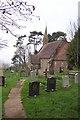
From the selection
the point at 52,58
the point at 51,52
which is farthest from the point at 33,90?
the point at 51,52

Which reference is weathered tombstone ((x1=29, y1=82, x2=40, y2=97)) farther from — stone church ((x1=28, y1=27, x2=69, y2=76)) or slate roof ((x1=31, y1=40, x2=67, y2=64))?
slate roof ((x1=31, y1=40, x2=67, y2=64))

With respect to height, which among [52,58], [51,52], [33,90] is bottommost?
[33,90]

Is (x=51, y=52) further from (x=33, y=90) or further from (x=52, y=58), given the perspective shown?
(x=33, y=90)

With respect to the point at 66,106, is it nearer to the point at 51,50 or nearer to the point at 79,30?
the point at 79,30

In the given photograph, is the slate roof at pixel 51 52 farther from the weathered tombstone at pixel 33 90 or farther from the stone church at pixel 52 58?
the weathered tombstone at pixel 33 90

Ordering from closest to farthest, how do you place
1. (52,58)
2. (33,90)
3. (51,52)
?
(33,90), (52,58), (51,52)

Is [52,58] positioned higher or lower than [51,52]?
lower

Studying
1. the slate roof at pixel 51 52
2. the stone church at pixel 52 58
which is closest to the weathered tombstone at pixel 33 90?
the stone church at pixel 52 58

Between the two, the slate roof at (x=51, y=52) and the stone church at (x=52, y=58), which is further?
the slate roof at (x=51, y=52)

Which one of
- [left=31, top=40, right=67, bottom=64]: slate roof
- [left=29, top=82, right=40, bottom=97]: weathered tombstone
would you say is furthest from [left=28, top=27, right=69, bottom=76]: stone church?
[left=29, top=82, right=40, bottom=97]: weathered tombstone

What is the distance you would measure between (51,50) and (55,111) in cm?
6001

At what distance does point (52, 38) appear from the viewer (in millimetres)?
98938

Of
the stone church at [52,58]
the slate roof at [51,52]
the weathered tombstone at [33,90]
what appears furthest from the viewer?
the slate roof at [51,52]

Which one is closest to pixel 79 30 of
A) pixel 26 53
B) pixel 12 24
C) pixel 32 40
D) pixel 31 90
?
pixel 31 90
